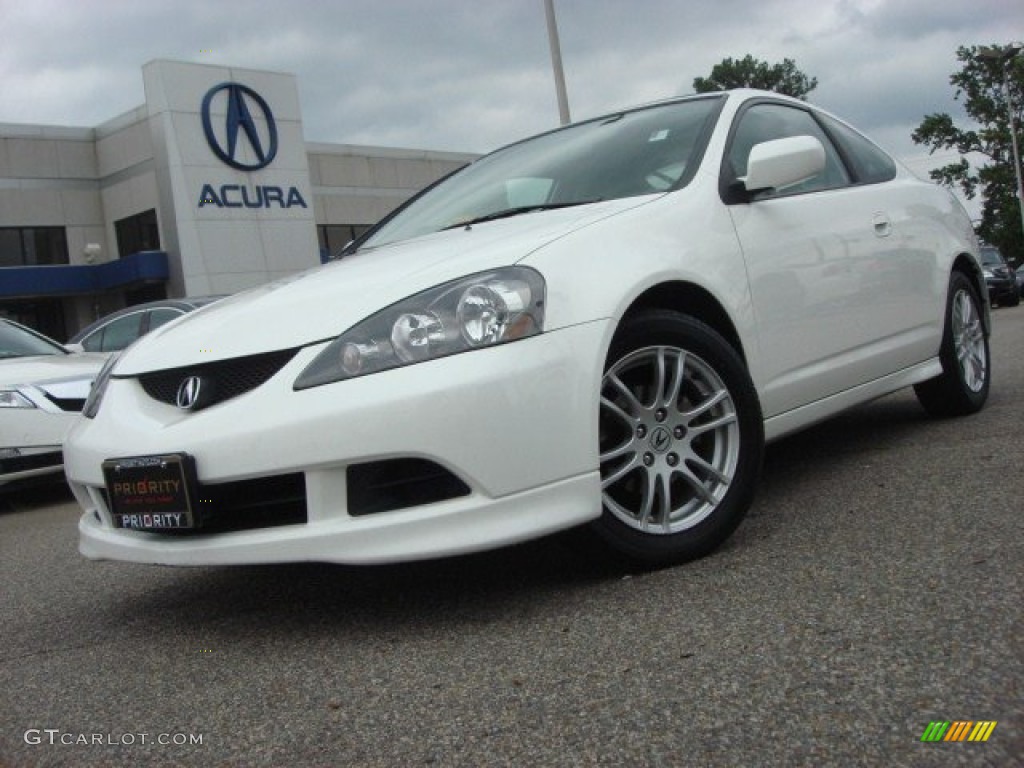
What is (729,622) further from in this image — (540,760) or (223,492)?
(223,492)

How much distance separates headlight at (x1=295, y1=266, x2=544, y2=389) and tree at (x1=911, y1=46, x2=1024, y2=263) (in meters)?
55.9

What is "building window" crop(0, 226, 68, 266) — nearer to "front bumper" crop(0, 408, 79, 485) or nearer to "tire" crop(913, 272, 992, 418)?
"front bumper" crop(0, 408, 79, 485)

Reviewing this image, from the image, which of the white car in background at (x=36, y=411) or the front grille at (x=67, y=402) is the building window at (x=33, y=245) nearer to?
the white car in background at (x=36, y=411)

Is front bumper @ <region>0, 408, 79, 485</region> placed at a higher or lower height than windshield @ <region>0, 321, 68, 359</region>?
lower

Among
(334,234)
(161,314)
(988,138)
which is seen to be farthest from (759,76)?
→ (161,314)

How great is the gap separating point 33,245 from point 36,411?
2567 centimetres

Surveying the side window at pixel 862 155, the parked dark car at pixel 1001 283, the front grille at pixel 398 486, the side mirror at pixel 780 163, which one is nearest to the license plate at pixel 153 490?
the front grille at pixel 398 486

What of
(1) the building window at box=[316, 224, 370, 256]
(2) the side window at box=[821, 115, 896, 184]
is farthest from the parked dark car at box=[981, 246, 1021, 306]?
(2) the side window at box=[821, 115, 896, 184]

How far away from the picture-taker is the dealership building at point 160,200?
2584cm

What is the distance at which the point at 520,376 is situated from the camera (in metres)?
2.55

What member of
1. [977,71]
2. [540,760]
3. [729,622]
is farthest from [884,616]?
[977,71]

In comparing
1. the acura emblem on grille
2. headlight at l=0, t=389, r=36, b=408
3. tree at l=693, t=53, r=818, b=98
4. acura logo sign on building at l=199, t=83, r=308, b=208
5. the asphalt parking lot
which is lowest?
the asphalt parking lot

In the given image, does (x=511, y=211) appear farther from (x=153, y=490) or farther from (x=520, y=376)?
(x=153, y=490)

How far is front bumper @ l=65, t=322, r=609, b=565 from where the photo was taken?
8.19ft
